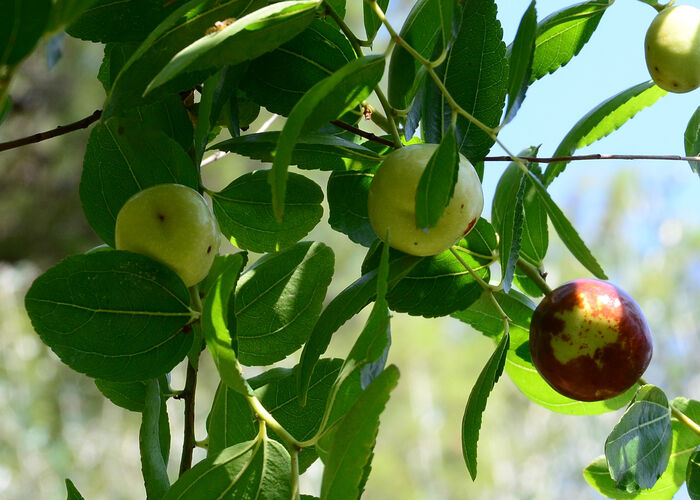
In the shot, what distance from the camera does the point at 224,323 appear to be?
417 mm

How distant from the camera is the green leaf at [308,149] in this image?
0.48 m

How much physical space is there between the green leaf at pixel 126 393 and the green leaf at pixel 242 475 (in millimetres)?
145

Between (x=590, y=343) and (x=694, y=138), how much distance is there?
24 centimetres

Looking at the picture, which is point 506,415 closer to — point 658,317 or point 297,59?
point 658,317

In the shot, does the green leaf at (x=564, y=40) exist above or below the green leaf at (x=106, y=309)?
above

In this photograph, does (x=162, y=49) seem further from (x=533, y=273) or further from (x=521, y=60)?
(x=533, y=273)

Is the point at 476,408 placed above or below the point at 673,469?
above

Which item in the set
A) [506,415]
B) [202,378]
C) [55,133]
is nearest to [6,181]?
[202,378]

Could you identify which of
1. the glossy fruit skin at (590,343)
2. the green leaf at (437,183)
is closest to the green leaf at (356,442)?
the green leaf at (437,183)

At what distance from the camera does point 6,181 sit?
4.73 meters

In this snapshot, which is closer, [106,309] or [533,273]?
[106,309]

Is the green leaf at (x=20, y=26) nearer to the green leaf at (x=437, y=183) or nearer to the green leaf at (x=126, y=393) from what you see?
the green leaf at (x=437, y=183)

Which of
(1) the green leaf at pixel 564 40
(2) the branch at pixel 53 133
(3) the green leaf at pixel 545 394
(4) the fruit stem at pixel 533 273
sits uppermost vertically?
(2) the branch at pixel 53 133

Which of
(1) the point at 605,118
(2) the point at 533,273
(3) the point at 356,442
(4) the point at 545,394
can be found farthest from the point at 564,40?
(3) the point at 356,442
